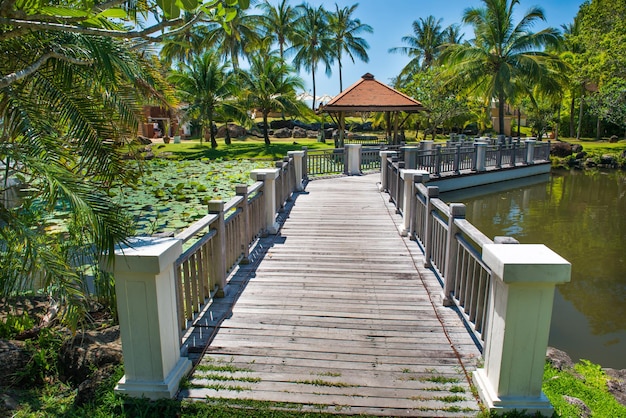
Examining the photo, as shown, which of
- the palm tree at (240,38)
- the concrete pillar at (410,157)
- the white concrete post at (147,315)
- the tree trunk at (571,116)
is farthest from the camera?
the tree trunk at (571,116)

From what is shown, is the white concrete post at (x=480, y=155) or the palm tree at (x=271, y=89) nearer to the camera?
the white concrete post at (x=480, y=155)

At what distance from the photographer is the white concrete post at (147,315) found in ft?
10.3

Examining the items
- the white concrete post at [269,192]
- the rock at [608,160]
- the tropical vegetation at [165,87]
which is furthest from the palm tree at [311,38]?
the white concrete post at [269,192]

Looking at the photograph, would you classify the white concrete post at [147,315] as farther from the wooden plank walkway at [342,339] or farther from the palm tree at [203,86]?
the palm tree at [203,86]

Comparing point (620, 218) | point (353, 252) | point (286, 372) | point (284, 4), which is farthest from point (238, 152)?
point (286, 372)

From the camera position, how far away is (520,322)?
10.00 ft

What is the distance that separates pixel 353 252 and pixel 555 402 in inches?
153

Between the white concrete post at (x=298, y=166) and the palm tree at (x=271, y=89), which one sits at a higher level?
the palm tree at (x=271, y=89)

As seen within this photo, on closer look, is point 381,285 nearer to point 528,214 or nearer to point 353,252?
point 353,252

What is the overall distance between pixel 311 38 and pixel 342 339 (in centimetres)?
3867

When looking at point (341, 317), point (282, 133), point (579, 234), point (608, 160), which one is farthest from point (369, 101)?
point (282, 133)

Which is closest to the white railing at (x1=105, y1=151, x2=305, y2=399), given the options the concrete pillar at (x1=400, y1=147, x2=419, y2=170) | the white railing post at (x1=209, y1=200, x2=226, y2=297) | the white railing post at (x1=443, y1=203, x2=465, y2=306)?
the white railing post at (x1=209, y1=200, x2=226, y2=297)

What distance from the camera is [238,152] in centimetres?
2861

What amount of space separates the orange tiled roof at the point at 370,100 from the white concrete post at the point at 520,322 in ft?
53.8
